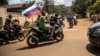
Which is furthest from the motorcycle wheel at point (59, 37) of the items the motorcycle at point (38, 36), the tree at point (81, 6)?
the tree at point (81, 6)

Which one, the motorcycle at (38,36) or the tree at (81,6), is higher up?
the tree at (81,6)

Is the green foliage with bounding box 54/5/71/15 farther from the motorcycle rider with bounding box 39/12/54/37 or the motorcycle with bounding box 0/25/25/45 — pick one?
the motorcycle rider with bounding box 39/12/54/37

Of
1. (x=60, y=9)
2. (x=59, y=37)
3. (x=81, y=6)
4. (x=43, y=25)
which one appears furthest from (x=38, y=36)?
(x=60, y=9)

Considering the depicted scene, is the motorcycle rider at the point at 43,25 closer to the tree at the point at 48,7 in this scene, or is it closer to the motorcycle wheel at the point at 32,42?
the motorcycle wheel at the point at 32,42

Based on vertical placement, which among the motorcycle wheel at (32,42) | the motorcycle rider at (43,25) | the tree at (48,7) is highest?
the tree at (48,7)

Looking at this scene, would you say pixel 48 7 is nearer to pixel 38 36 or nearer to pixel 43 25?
pixel 43 25

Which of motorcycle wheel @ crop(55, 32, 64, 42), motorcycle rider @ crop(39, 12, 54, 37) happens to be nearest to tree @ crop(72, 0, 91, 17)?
motorcycle wheel @ crop(55, 32, 64, 42)

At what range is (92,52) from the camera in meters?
8.41

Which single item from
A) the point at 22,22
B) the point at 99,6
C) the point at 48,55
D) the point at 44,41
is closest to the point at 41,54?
the point at 48,55

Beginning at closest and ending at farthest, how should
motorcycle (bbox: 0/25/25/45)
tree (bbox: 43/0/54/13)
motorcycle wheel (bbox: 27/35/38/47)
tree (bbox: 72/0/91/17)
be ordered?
1. motorcycle wheel (bbox: 27/35/38/47)
2. motorcycle (bbox: 0/25/25/45)
3. tree (bbox: 43/0/54/13)
4. tree (bbox: 72/0/91/17)

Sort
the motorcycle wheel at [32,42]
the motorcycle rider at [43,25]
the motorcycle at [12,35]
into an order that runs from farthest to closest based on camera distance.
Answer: the motorcycle at [12,35] → the motorcycle rider at [43,25] → the motorcycle wheel at [32,42]

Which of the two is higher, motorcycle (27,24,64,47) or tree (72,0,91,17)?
tree (72,0,91,17)

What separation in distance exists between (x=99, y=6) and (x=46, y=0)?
22.5 metres

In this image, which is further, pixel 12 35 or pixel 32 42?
pixel 12 35
